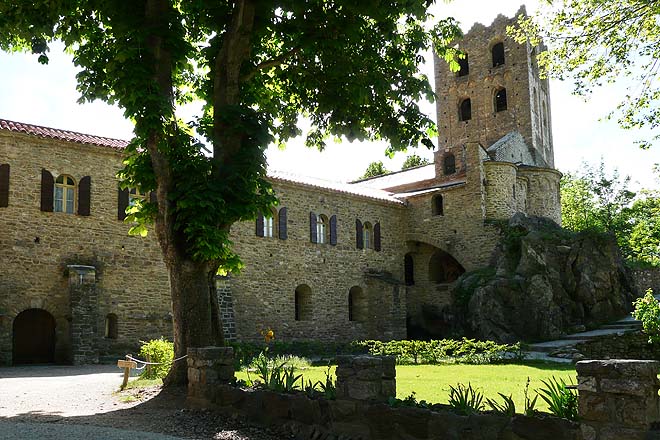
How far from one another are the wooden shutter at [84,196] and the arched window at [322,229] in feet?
33.2

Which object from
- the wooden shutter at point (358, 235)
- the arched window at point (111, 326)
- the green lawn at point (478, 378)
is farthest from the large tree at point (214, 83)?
the wooden shutter at point (358, 235)

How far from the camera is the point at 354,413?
710cm

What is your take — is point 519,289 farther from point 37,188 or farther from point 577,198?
point 577,198

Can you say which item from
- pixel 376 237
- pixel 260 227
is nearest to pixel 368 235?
pixel 376 237


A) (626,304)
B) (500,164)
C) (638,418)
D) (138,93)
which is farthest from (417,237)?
(638,418)

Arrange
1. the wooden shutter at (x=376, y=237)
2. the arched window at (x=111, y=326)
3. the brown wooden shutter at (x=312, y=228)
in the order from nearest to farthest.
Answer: the arched window at (x=111, y=326) < the brown wooden shutter at (x=312, y=228) < the wooden shutter at (x=376, y=237)

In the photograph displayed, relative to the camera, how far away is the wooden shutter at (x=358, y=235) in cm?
2845

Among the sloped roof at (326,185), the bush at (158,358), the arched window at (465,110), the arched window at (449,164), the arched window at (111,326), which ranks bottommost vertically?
the bush at (158,358)

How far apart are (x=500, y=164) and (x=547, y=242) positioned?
542 cm

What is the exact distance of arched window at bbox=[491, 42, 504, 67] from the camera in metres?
38.9

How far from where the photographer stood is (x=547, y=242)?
25734 millimetres

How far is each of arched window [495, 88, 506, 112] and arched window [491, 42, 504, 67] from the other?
1690 millimetres

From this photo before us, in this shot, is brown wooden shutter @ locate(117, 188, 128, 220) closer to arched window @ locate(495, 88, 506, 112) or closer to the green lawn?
the green lawn

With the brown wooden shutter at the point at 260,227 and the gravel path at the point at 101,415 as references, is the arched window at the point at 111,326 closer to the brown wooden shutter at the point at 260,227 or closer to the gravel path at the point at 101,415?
the gravel path at the point at 101,415
